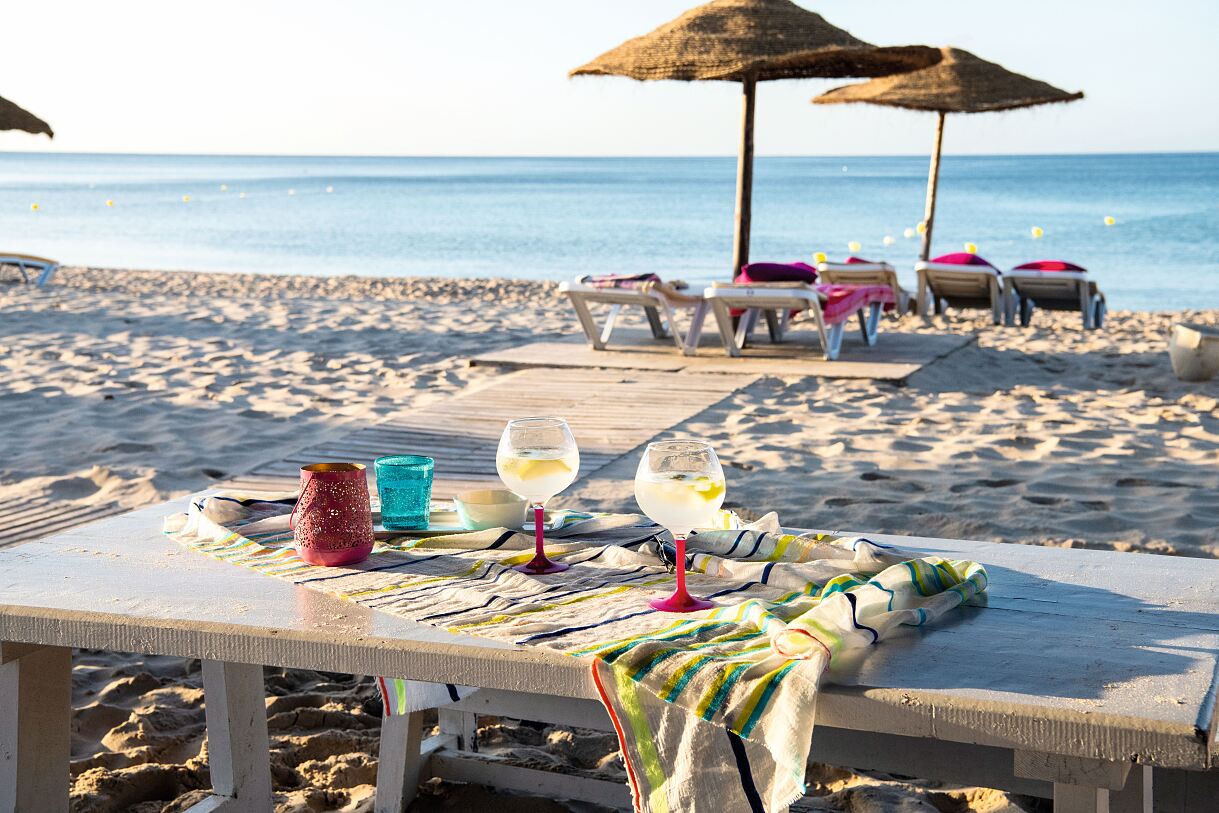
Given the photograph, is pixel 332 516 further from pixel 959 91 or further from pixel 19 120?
pixel 959 91

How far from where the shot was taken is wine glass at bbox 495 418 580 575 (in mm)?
1497

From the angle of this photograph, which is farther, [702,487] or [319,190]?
[319,190]

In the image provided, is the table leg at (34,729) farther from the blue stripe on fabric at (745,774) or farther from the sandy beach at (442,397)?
the blue stripe on fabric at (745,774)

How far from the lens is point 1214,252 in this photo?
83.7ft

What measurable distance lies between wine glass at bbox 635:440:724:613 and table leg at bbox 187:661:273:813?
3.04ft

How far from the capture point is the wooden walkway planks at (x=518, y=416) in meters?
4.47

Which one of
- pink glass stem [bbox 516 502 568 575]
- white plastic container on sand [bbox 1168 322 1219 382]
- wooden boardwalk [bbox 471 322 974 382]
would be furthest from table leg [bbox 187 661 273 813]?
white plastic container on sand [bbox 1168 322 1219 382]

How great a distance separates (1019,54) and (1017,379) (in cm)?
4475

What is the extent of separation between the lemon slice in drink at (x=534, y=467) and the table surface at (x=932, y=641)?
23 centimetres

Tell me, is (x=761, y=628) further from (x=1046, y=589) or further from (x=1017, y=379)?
(x=1017, y=379)

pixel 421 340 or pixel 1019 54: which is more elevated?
pixel 1019 54

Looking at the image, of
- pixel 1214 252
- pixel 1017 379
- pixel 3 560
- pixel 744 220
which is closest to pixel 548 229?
pixel 1214 252

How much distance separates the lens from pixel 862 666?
1.23 meters

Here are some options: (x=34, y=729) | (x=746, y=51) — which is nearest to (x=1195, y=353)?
Answer: (x=746, y=51)
